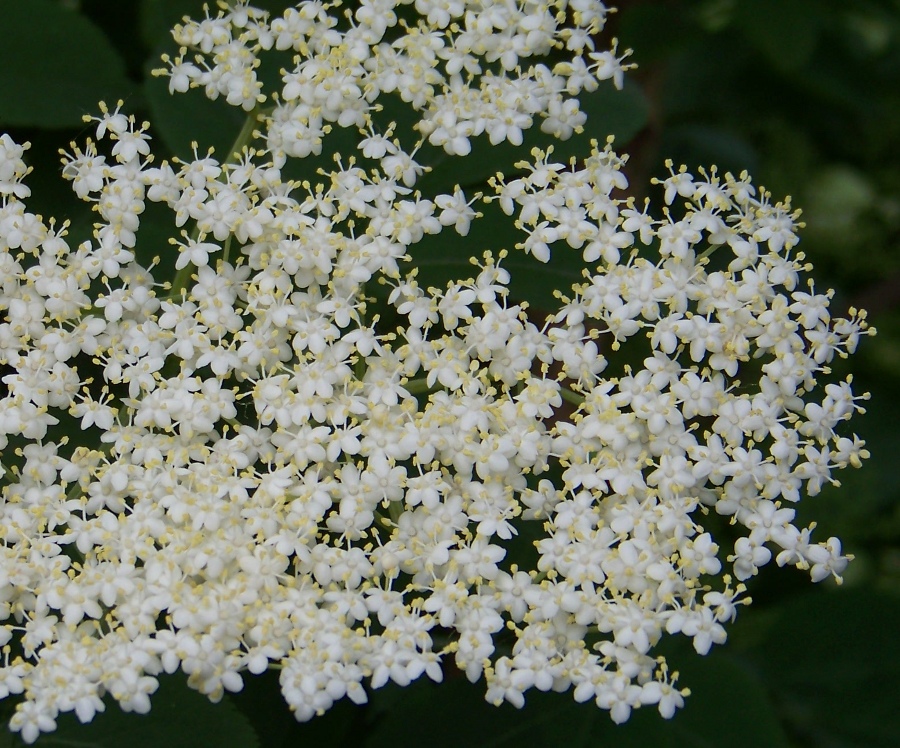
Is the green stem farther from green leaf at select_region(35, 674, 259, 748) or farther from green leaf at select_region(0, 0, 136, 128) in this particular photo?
green leaf at select_region(35, 674, 259, 748)

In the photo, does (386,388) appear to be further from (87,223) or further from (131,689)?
(87,223)

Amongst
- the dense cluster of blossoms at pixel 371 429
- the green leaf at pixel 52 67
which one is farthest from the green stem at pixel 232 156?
the green leaf at pixel 52 67

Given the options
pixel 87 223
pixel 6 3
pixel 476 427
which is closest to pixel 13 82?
pixel 6 3

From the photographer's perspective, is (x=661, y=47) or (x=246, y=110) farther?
(x=661, y=47)

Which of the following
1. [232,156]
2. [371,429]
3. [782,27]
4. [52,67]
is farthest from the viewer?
[782,27]

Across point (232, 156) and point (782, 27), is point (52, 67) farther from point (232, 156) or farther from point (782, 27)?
point (782, 27)

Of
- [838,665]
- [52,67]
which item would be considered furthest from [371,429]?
[838,665]

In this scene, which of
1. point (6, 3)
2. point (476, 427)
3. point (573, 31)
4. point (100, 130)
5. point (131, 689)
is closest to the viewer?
point (131, 689)
